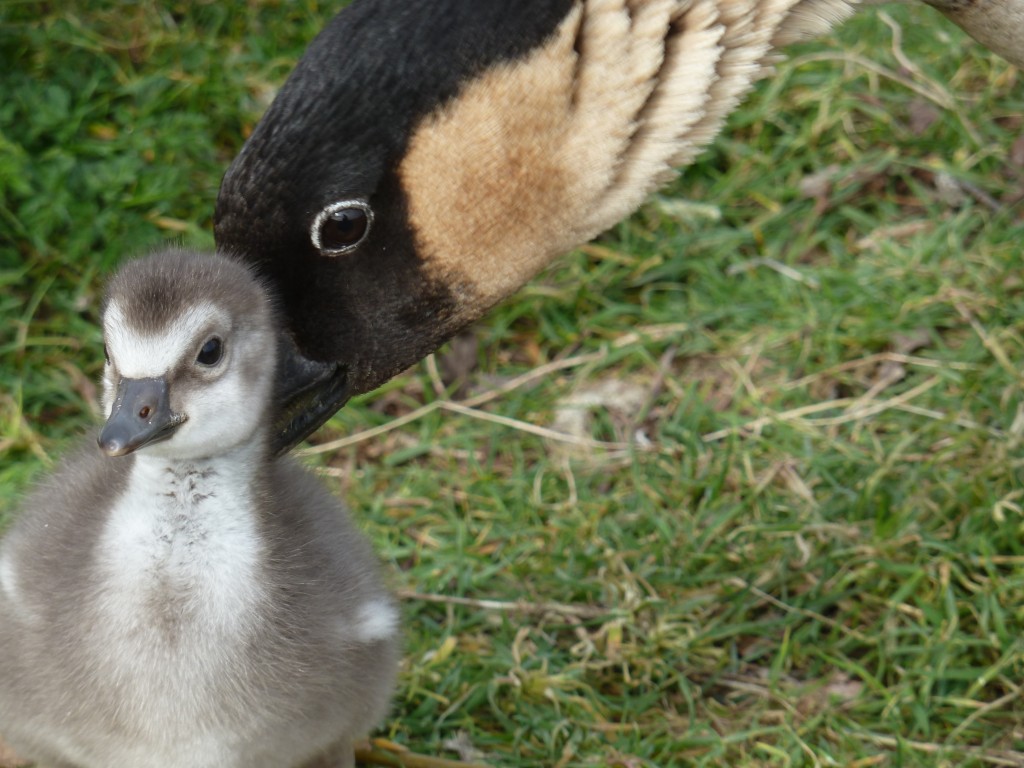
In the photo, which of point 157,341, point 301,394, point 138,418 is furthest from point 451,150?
point 138,418

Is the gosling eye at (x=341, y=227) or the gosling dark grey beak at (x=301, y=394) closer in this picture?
the gosling eye at (x=341, y=227)

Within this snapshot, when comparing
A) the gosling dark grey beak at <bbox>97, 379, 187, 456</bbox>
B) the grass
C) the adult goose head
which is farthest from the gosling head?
the grass

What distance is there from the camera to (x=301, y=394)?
328cm

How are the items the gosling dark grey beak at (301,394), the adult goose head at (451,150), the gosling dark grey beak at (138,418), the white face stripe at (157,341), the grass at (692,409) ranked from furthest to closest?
the grass at (692,409) → the gosling dark grey beak at (301,394) → the adult goose head at (451,150) → the white face stripe at (157,341) → the gosling dark grey beak at (138,418)

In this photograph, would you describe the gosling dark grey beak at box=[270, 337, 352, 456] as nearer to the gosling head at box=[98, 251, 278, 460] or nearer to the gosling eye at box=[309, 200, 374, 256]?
the gosling head at box=[98, 251, 278, 460]

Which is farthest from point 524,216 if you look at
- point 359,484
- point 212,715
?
point 359,484

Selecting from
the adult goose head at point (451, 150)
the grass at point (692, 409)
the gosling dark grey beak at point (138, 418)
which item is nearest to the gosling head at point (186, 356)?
the gosling dark grey beak at point (138, 418)

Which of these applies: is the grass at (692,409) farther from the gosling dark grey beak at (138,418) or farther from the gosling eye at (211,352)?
the gosling dark grey beak at (138,418)

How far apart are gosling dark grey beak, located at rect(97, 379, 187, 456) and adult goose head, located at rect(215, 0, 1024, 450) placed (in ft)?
1.22

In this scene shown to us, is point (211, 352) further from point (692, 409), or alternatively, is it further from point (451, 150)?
point (692, 409)

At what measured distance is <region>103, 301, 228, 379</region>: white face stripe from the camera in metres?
2.92

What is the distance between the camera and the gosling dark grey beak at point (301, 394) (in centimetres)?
324

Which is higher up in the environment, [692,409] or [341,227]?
[341,227]

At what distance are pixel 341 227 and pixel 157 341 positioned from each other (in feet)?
1.38
